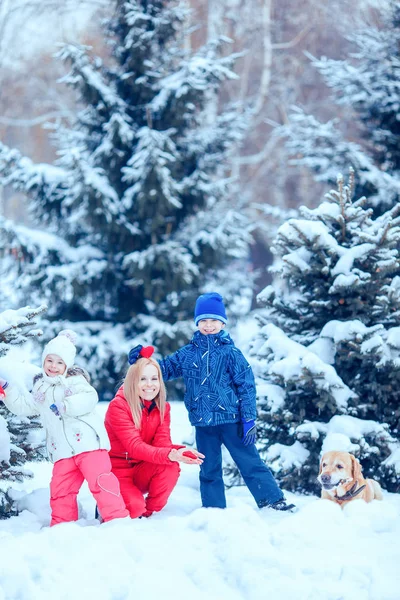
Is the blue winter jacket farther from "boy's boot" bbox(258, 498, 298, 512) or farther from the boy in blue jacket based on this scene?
"boy's boot" bbox(258, 498, 298, 512)

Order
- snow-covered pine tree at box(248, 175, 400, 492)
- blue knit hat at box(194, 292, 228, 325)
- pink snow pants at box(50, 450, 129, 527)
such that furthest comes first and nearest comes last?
snow-covered pine tree at box(248, 175, 400, 492)
blue knit hat at box(194, 292, 228, 325)
pink snow pants at box(50, 450, 129, 527)

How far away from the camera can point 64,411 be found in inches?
160

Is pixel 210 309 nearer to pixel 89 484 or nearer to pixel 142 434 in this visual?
pixel 142 434

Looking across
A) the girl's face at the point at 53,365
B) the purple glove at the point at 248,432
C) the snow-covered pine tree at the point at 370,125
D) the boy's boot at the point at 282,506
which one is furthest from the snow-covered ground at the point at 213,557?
the snow-covered pine tree at the point at 370,125

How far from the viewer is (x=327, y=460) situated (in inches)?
172

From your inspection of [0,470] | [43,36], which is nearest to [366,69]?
[0,470]

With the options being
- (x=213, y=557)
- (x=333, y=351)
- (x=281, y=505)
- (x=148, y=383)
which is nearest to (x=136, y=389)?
(x=148, y=383)

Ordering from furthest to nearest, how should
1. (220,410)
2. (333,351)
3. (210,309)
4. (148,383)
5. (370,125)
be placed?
(370,125)
(333,351)
(210,309)
(220,410)
(148,383)

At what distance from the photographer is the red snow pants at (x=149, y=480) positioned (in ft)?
14.3

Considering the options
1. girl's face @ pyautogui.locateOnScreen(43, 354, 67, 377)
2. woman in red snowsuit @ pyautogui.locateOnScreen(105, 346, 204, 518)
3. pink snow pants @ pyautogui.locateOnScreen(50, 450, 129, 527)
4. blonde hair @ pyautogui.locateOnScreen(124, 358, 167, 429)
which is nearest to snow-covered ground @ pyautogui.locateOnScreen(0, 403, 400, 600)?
pink snow pants @ pyautogui.locateOnScreen(50, 450, 129, 527)

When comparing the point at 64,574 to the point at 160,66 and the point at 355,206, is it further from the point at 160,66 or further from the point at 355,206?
the point at 160,66

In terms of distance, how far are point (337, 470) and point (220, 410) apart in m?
0.87

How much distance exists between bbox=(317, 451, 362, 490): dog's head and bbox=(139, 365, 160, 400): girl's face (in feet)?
4.02

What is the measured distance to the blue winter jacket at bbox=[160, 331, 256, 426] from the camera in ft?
14.9
